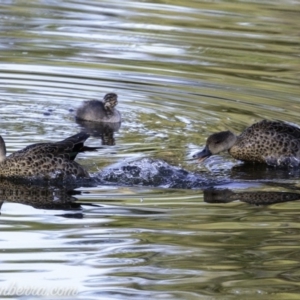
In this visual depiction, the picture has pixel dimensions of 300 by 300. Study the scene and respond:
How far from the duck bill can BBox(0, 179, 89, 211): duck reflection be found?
164 centimetres

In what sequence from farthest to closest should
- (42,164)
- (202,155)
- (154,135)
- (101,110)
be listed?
(101,110), (154,135), (202,155), (42,164)

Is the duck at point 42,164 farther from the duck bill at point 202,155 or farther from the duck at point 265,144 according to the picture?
the duck at point 265,144

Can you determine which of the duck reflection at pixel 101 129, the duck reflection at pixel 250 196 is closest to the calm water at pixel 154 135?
the duck reflection at pixel 250 196

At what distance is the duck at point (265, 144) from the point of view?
1130cm

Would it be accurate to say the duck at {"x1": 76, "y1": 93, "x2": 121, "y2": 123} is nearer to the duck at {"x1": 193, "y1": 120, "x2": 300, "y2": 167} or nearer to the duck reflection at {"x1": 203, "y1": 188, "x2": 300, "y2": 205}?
the duck at {"x1": 193, "y1": 120, "x2": 300, "y2": 167}

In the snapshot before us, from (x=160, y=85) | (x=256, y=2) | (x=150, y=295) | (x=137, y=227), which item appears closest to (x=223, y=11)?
(x=256, y=2)

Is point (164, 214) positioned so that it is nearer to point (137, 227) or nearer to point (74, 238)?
point (137, 227)

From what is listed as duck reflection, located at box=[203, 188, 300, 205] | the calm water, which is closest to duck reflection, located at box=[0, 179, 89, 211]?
the calm water

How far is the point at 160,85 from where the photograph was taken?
1448 cm

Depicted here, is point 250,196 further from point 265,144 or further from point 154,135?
point 154,135

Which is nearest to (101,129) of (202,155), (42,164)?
(202,155)

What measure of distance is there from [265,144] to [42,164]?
253 cm

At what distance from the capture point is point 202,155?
11055 mm

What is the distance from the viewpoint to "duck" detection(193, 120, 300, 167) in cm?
1130
